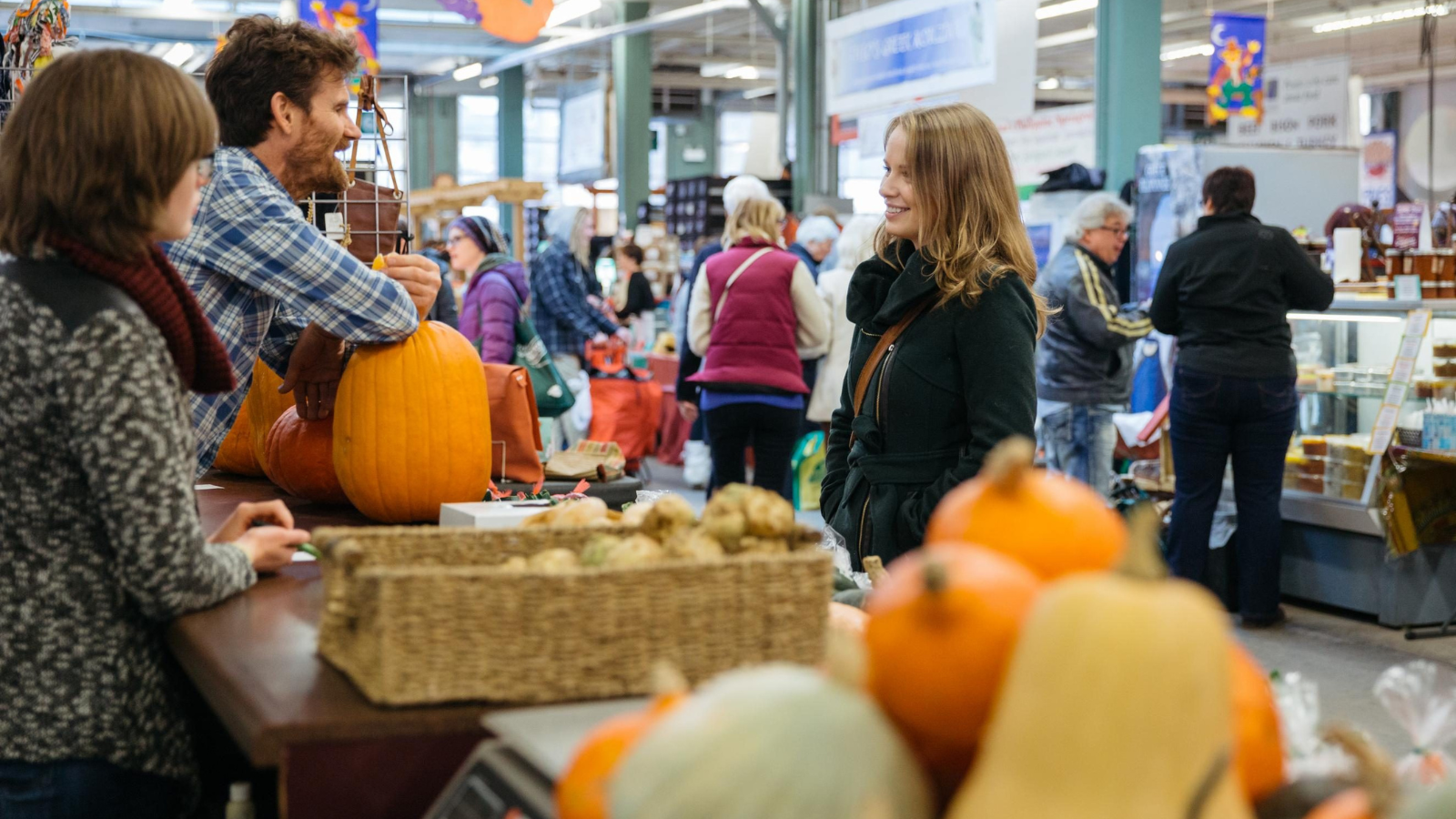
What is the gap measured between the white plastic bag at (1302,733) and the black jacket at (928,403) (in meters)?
1.15

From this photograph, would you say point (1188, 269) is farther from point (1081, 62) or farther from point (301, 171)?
point (1081, 62)

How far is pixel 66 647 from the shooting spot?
1.53 metres

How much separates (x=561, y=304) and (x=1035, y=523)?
7.47m

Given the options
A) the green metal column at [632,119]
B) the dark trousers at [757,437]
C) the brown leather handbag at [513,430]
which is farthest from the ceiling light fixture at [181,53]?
the brown leather handbag at [513,430]

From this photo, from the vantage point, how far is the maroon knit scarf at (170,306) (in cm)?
153

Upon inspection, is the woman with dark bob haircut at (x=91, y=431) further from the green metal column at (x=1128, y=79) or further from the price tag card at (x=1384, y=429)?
the green metal column at (x=1128, y=79)

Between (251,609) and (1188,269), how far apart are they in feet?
15.3

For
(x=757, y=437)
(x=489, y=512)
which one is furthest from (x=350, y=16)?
(x=489, y=512)

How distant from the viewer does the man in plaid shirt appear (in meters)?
2.25

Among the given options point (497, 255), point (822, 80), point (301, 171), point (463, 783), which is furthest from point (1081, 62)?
point (463, 783)

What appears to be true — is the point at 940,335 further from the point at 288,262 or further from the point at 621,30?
the point at 621,30

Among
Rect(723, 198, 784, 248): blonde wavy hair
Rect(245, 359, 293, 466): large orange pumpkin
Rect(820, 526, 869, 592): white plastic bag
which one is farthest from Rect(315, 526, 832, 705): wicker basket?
Rect(723, 198, 784, 248): blonde wavy hair

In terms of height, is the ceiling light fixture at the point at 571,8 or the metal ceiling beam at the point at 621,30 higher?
the ceiling light fixture at the point at 571,8

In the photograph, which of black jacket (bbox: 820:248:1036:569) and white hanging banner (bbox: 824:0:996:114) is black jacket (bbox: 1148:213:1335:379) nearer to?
white hanging banner (bbox: 824:0:996:114)
